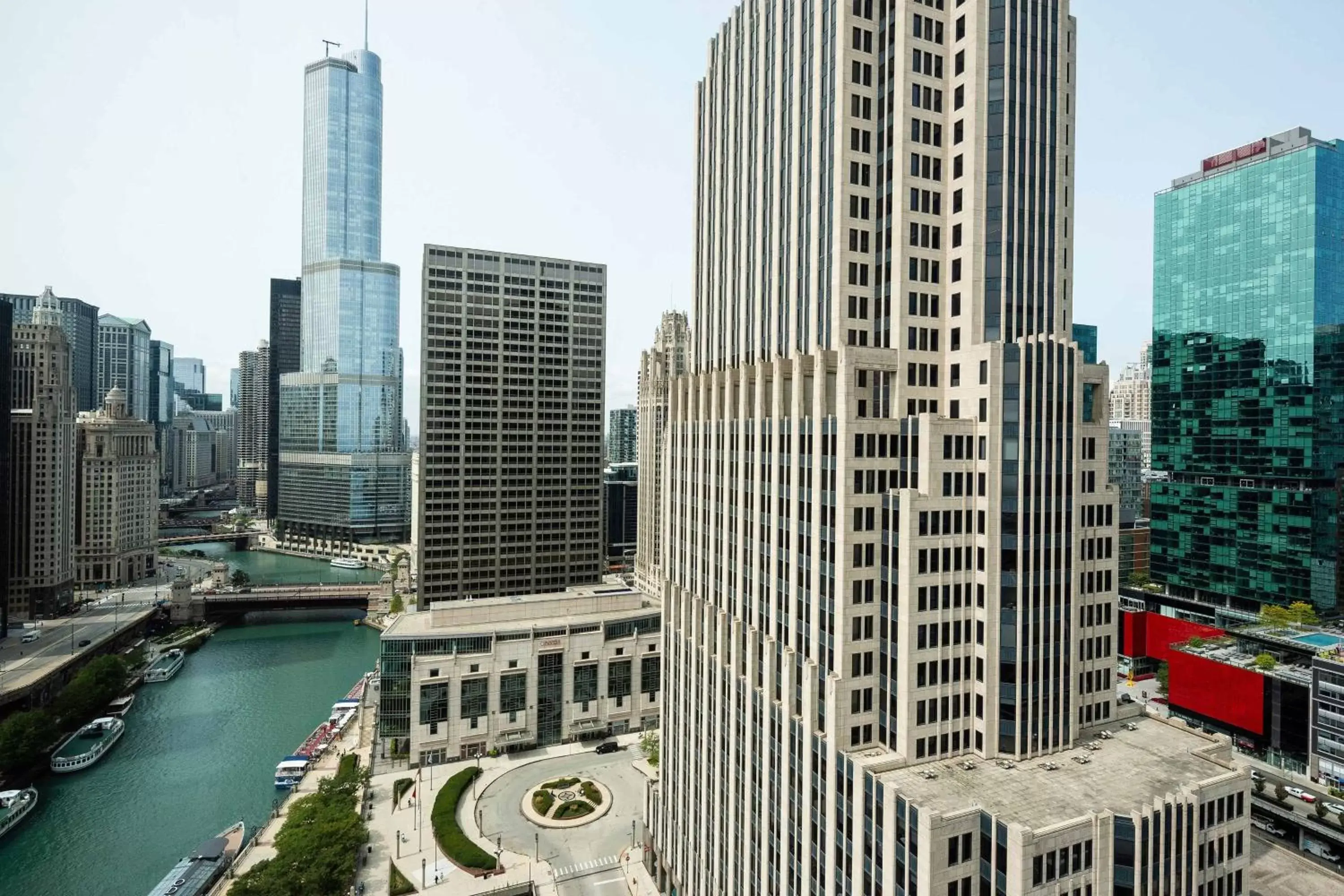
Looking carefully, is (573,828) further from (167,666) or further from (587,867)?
(167,666)

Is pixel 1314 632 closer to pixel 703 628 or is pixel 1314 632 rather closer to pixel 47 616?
pixel 703 628

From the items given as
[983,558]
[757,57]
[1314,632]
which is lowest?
[1314,632]

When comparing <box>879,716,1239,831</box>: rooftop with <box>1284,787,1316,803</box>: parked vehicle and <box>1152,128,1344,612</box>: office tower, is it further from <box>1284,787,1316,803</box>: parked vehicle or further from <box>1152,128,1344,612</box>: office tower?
<box>1152,128,1344,612</box>: office tower

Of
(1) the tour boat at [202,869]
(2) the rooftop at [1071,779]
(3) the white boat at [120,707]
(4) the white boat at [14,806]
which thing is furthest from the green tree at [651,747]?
(3) the white boat at [120,707]

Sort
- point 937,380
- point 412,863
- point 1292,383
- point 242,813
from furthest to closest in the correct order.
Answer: point 1292,383 → point 242,813 → point 412,863 → point 937,380

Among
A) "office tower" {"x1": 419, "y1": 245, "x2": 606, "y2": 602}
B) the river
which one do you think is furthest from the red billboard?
the river

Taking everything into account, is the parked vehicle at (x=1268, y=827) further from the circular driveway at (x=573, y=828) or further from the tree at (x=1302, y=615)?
the circular driveway at (x=573, y=828)

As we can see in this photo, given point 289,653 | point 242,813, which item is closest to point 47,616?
point 289,653
